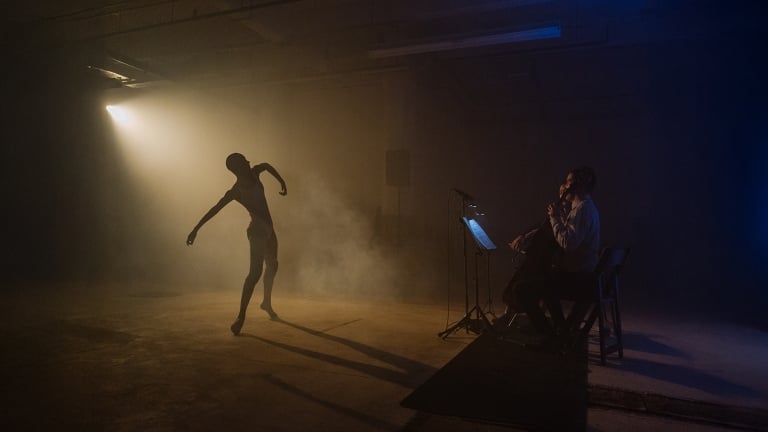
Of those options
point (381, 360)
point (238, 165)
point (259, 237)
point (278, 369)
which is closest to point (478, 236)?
point (381, 360)

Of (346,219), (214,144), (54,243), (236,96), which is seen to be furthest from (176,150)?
(346,219)

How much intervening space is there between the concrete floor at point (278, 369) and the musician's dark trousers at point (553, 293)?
0.45 meters

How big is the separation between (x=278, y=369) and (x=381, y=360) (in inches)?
32.1

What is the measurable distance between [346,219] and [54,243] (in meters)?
7.02

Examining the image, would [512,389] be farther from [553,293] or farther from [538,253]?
[538,253]

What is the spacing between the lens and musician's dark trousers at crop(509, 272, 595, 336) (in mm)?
3543

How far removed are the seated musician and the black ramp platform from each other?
41cm

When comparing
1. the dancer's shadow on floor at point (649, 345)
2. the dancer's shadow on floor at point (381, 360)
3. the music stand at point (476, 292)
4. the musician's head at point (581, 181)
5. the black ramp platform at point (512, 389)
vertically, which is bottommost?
the dancer's shadow on floor at point (649, 345)

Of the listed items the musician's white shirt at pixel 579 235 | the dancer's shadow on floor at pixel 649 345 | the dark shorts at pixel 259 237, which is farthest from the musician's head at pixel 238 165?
the dancer's shadow on floor at pixel 649 345

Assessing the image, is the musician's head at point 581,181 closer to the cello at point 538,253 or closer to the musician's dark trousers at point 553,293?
the cello at point 538,253

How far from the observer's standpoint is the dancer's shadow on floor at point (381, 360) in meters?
3.09

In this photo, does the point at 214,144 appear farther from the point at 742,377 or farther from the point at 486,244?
the point at 742,377

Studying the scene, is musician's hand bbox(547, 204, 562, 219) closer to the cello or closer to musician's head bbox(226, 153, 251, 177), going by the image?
the cello

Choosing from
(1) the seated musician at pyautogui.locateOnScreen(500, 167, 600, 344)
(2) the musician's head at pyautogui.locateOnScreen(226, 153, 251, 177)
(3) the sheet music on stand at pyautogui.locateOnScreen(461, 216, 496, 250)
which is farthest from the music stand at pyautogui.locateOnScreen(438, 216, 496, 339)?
(2) the musician's head at pyautogui.locateOnScreen(226, 153, 251, 177)
